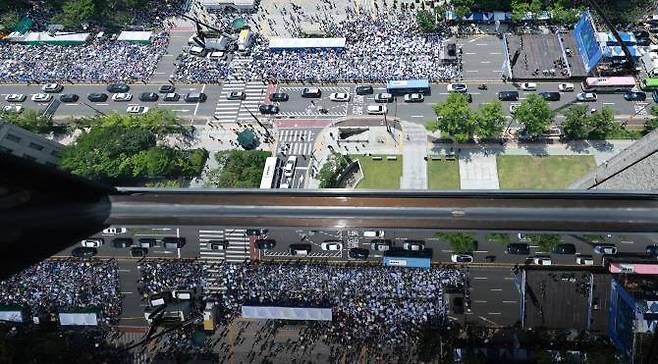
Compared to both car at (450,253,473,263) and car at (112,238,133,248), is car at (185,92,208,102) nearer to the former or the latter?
→ car at (112,238,133,248)

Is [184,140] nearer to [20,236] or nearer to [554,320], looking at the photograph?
[554,320]

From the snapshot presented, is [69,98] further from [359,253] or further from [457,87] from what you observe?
[457,87]

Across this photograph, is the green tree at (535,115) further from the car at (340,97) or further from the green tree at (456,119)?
the car at (340,97)

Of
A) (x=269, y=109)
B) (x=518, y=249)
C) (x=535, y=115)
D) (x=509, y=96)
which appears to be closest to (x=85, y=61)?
(x=269, y=109)

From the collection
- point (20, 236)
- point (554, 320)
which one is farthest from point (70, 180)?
point (554, 320)

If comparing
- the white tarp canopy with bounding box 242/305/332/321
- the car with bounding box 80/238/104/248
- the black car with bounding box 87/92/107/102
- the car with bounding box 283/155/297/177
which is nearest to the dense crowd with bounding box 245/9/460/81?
the car with bounding box 283/155/297/177

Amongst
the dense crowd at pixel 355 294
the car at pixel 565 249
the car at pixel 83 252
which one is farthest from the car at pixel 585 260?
the car at pixel 83 252
